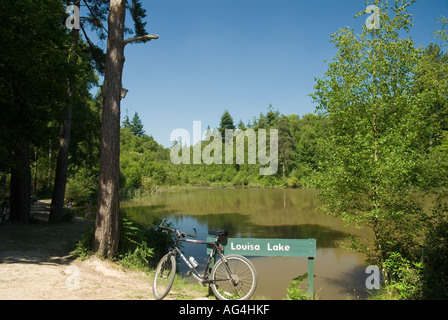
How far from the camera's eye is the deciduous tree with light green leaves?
7184mm

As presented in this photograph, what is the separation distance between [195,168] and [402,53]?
61.4 m

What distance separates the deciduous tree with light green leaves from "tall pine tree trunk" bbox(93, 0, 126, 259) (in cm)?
489

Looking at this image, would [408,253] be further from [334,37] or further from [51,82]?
[51,82]

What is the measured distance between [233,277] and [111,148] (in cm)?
386

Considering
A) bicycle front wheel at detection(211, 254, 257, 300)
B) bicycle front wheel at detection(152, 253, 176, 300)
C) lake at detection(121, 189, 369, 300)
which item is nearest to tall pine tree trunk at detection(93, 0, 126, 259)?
bicycle front wheel at detection(152, 253, 176, 300)

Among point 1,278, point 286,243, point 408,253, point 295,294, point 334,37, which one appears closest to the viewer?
point 295,294

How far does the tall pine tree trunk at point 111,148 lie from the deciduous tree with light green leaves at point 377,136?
4887mm

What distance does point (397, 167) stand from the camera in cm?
682

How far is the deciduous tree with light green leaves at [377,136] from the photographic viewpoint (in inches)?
283

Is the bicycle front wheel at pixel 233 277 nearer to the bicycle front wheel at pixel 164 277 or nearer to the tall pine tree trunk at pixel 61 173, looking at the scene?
the bicycle front wheel at pixel 164 277

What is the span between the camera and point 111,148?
22.0 ft

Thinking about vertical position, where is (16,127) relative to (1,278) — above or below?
above

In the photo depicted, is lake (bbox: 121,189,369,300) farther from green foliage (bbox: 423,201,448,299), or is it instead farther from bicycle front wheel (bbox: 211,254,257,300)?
green foliage (bbox: 423,201,448,299)

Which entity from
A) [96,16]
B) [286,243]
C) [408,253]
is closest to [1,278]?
[286,243]
